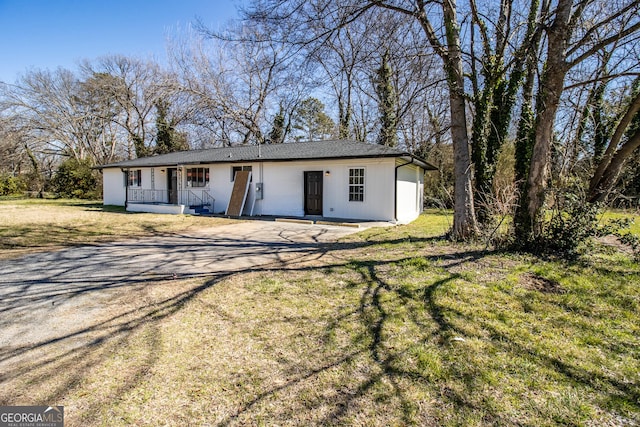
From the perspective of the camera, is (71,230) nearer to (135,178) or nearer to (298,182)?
(298,182)

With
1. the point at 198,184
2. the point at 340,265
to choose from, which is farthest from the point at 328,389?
the point at 198,184

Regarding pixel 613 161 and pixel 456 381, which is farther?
pixel 613 161

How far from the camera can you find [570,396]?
91.4 inches

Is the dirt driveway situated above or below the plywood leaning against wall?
below

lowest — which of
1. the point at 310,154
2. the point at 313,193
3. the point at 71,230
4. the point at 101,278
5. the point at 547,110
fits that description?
the point at 101,278

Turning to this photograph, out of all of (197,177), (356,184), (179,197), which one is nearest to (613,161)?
(356,184)

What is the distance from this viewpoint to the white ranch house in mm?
12062

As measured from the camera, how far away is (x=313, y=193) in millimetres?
13367

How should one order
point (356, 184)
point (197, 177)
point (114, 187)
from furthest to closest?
point (114, 187), point (197, 177), point (356, 184)

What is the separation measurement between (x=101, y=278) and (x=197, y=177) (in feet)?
39.0

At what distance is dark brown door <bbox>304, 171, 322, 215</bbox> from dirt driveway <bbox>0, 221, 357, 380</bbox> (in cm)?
403

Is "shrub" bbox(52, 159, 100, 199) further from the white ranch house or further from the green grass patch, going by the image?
the green grass patch

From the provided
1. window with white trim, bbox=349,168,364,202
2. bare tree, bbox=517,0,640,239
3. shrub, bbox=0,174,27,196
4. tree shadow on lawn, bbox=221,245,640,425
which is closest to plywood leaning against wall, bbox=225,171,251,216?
window with white trim, bbox=349,168,364,202

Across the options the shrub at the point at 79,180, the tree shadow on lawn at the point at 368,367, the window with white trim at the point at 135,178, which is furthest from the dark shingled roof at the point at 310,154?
the shrub at the point at 79,180
